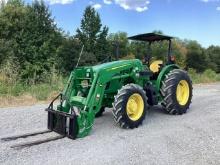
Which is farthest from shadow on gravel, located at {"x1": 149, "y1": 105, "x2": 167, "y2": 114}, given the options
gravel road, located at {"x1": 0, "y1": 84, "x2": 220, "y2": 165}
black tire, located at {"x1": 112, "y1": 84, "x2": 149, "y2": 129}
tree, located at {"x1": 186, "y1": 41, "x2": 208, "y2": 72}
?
tree, located at {"x1": 186, "y1": 41, "x2": 208, "y2": 72}

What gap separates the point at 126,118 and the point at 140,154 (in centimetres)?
162

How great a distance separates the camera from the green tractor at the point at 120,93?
7348mm

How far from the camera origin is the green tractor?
24.1ft

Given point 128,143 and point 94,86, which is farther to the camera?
point 94,86

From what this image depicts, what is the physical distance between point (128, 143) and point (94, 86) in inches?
55.6

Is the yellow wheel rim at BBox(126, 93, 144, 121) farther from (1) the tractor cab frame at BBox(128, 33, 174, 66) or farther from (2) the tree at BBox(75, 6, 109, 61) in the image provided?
(2) the tree at BBox(75, 6, 109, 61)

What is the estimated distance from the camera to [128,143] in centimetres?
682

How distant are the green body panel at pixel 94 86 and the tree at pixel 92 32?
205 feet

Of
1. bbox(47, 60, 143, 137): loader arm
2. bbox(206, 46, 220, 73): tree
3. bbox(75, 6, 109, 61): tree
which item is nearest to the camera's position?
bbox(47, 60, 143, 137): loader arm

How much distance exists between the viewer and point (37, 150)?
638 centimetres

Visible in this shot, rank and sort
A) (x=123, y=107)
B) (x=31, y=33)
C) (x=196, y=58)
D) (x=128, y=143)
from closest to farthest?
1. (x=128, y=143)
2. (x=123, y=107)
3. (x=31, y=33)
4. (x=196, y=58)

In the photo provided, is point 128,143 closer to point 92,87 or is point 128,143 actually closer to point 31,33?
point 92,87

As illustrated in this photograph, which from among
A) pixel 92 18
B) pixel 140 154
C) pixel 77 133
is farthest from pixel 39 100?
pixel 92 18

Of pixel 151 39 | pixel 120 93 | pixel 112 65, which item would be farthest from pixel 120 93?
pixel 151 39
